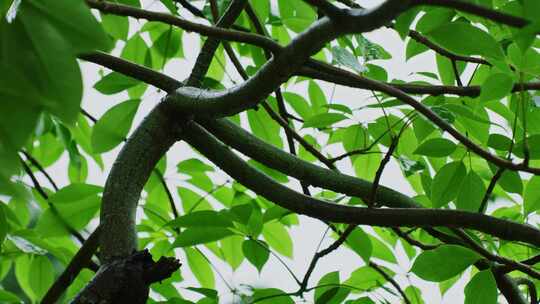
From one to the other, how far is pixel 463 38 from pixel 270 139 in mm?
420

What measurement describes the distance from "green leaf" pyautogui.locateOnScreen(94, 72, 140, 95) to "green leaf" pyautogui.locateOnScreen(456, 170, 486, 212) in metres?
0.35

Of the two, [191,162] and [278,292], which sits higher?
[191,162]

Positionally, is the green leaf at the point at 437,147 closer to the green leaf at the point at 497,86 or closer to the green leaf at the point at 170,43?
the green leaf at the point at 497,86

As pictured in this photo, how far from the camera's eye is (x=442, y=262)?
0.61 meters

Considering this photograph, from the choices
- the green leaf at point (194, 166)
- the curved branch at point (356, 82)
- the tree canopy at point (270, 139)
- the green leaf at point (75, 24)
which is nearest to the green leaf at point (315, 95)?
the tree canopy at point (270, 139)

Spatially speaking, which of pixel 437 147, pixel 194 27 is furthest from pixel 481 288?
pixel 194 27

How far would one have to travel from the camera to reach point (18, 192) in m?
0.23

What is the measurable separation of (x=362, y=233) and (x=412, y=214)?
0.69 ft

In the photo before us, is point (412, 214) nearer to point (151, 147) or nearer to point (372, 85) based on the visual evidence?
point (372, 85)

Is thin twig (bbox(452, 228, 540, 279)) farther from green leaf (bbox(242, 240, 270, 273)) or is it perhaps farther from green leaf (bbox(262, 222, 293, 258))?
green leaf (bbox(262, 222, 293, 258))

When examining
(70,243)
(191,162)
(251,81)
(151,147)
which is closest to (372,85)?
(251,81)

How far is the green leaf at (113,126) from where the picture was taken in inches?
29.8

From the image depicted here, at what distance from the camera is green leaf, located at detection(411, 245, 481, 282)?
1.98 ft

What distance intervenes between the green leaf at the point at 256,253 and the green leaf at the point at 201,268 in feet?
0.45
